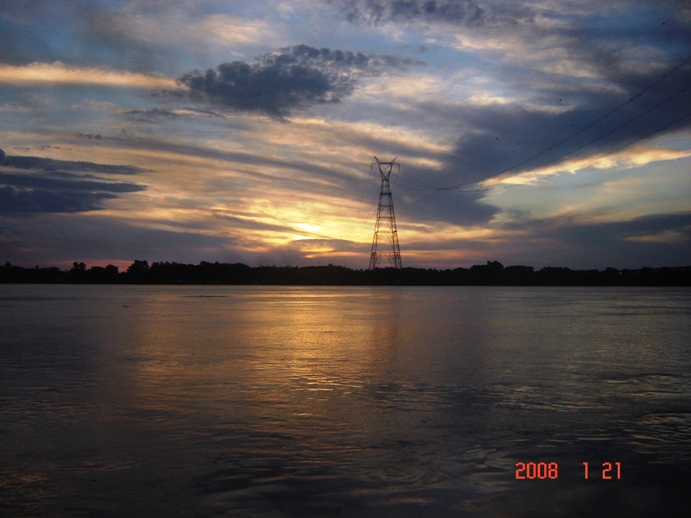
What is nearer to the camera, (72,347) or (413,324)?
(72,347)

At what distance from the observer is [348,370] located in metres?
16.6

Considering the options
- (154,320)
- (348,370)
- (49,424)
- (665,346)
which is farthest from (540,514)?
(154,320)

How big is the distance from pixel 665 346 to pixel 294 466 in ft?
63.9

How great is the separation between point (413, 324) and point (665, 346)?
525 inches

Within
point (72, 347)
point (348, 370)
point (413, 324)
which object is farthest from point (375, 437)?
point (413, 324)

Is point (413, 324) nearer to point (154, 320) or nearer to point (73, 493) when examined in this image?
point (154, 320)

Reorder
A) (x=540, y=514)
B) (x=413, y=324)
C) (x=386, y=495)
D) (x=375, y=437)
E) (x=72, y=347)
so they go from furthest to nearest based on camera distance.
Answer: (x=413, y=324) → (x=72, y=347) → (x=375, y=437) → (x=386, y=495) → (x=540, y=514)

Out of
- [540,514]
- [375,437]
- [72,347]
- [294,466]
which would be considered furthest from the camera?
[72,347]
